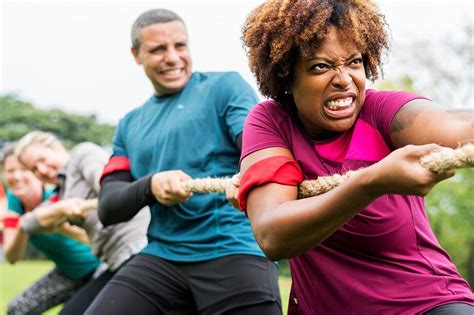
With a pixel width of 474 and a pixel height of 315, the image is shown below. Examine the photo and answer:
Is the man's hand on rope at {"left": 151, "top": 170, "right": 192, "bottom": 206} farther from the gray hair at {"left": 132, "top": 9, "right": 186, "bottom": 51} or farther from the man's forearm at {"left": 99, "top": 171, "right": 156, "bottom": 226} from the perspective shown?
the gray hair at {"left": 132, "top": 9, "right": 186, "bottom": 51}

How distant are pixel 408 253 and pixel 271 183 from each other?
48 centimetres

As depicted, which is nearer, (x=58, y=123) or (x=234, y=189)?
(x=234, y=189)

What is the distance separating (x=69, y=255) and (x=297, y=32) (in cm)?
371

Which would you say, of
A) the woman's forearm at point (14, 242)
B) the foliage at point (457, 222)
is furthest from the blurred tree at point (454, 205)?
the woman's forearm at point (14, 242)

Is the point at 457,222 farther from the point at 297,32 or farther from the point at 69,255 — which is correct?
the point at 297,32

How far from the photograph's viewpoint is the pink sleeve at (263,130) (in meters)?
2.62

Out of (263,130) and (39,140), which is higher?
(263,130)

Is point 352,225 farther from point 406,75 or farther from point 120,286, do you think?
point 406,75

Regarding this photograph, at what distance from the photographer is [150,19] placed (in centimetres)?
430

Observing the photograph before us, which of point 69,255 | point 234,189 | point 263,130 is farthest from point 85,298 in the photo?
point 263,130

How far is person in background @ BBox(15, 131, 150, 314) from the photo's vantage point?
4816 millimetres

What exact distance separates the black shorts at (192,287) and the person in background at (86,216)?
90 centimetres

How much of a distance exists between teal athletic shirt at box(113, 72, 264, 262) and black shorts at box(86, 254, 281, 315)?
0.06m

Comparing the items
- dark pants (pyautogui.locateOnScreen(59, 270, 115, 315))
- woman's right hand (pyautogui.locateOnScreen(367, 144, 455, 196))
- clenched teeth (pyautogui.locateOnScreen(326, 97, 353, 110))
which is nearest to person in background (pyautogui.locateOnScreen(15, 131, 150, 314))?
dark pants (pyautogui.locateOnScreen(59, 270, 115, 315))
